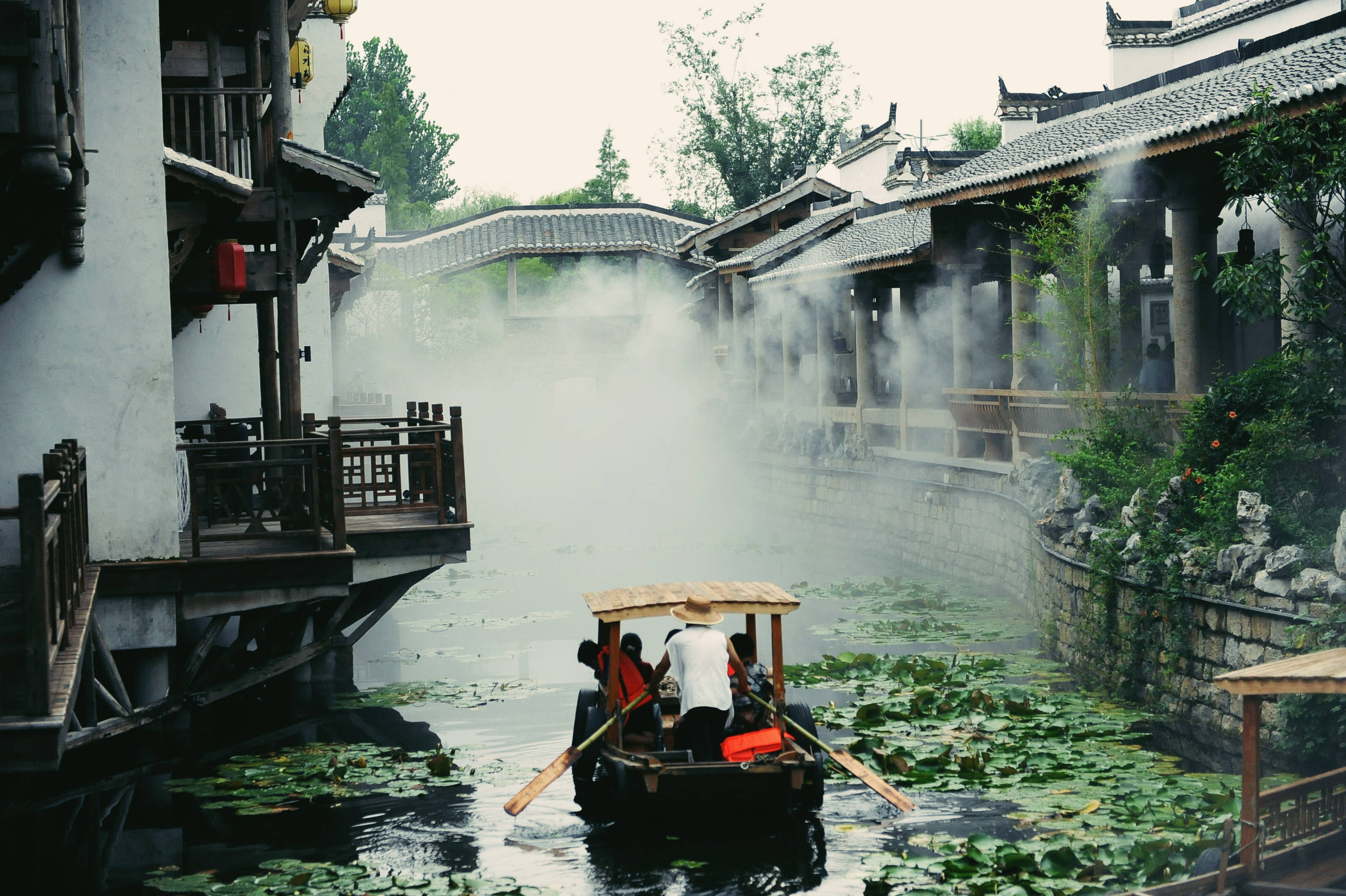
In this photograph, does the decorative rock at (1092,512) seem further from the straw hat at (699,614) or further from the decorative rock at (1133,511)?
the straw hat at (699,614)

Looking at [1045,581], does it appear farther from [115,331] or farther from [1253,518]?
[115,331]

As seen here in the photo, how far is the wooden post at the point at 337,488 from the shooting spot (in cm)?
957

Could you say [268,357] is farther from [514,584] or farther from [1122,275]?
[1122,275]

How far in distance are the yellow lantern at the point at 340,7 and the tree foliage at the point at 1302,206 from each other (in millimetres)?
8451

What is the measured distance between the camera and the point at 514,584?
743 inches

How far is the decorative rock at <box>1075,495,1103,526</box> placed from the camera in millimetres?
12383

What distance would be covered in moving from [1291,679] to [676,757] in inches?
145

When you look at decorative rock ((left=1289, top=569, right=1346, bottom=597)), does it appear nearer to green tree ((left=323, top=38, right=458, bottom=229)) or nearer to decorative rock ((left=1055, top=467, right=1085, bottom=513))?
decorative rock ((left=1055, top=467, right=1085, bottom=513))

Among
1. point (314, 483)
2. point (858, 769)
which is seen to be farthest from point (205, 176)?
point (858, 769)

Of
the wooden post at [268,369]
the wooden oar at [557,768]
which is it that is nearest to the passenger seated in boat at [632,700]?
the wooden oar at [557,768]

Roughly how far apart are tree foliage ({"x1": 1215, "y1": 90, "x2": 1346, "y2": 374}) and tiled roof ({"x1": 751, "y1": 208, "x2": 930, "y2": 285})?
8500mm

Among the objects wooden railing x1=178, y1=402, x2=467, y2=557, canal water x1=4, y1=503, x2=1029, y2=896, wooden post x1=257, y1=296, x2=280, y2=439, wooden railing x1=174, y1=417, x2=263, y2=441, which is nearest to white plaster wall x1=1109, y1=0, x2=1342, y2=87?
canal water x1=4, y1=503, x2=1029, y2=896

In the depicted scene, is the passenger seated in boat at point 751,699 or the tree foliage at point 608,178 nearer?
the passenger seated in boat at point 751,699

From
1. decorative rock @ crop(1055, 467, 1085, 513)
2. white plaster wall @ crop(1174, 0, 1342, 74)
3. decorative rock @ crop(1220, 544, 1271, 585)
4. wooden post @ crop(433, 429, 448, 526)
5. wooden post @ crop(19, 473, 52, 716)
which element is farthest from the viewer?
white plaster wall @ crop(1174, 0, 1342, 74)
